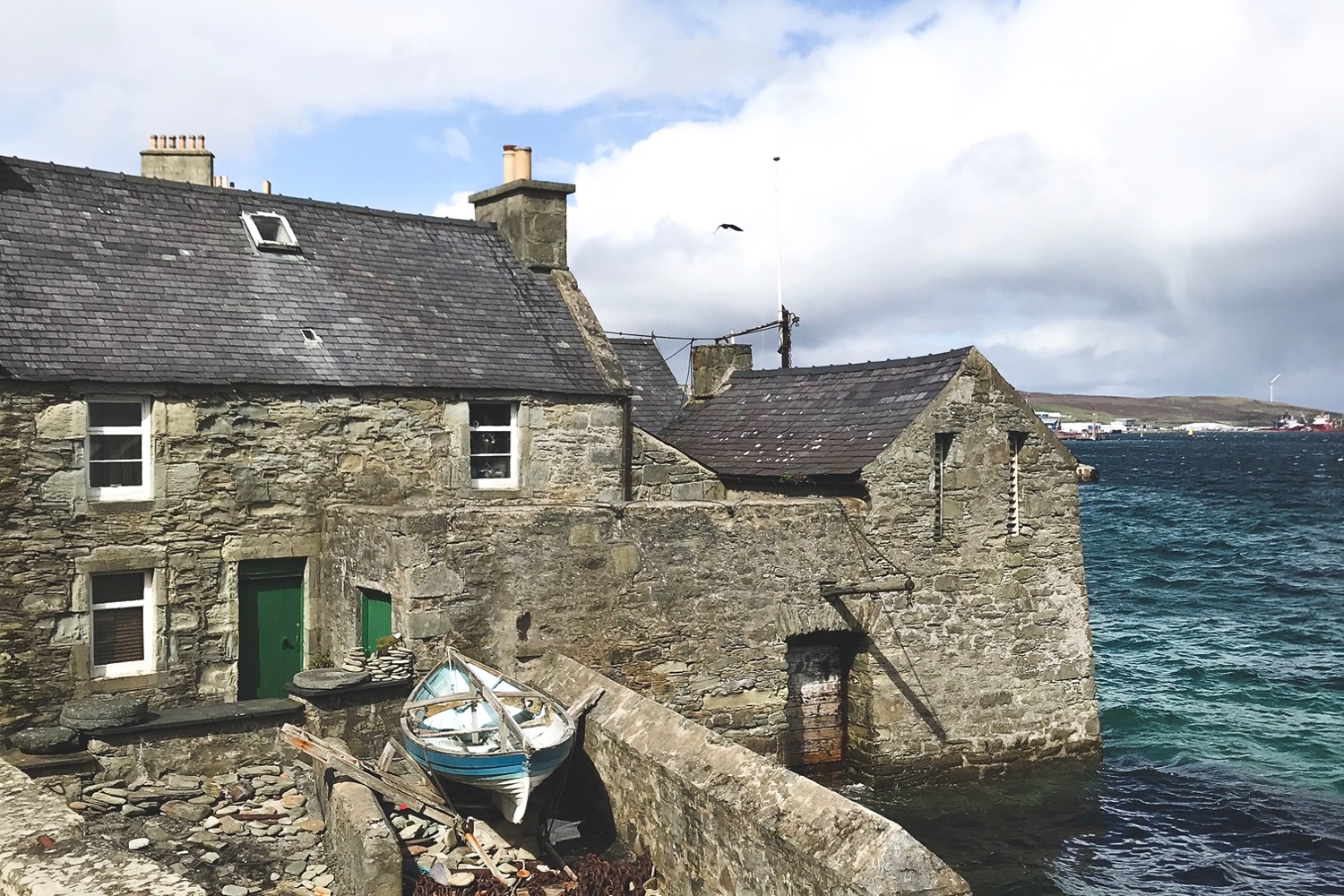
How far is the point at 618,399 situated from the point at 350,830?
9346 millimetres

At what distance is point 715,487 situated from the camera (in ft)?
59.0

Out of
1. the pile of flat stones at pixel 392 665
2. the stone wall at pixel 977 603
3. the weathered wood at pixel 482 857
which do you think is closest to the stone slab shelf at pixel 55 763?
the pile of flat stones at pixel 392 665

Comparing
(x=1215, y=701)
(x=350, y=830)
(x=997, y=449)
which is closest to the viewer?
(x=350, y=830)

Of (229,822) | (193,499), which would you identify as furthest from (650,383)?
(229,822)

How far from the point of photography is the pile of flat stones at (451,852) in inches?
379

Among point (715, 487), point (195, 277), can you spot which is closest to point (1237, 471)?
point (715, 487)

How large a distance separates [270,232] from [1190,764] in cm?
1592

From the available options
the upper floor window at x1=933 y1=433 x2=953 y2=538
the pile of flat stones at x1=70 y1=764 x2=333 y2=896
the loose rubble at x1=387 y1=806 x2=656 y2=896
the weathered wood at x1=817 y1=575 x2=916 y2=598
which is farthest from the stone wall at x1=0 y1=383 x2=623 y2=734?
the upper floor window at x1=933 y1=433 x2=953 y2=538

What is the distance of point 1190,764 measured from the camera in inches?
725

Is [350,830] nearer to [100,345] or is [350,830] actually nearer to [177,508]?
[177,508]

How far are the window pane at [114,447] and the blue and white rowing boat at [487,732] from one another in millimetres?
5107

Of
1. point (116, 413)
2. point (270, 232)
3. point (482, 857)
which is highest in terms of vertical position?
point (270, 232)

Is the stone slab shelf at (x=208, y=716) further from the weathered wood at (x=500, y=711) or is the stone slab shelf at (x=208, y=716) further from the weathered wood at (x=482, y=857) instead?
the weathered wood at (x=482, y=857)

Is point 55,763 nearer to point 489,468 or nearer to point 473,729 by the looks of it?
point 473,729
